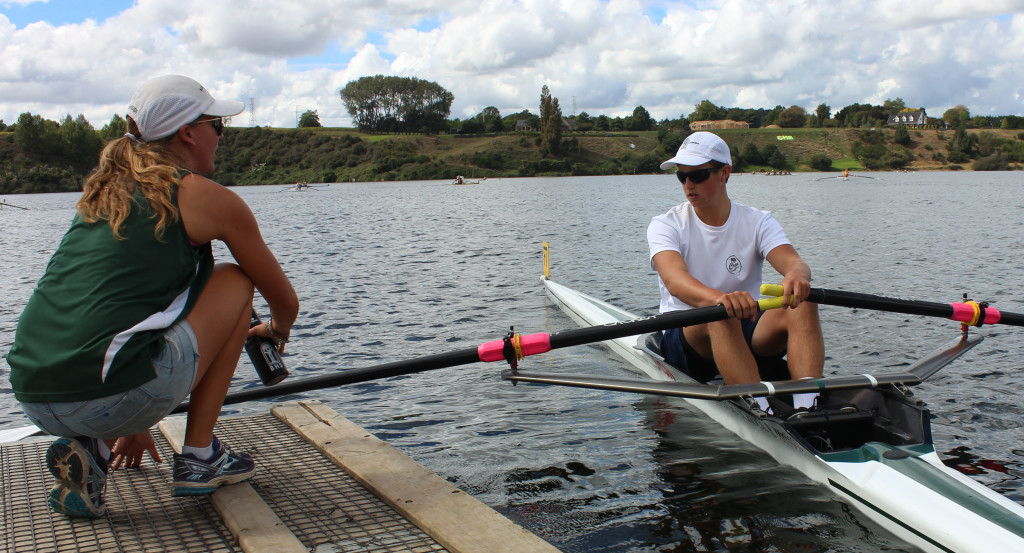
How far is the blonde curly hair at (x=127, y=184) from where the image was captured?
2.64m

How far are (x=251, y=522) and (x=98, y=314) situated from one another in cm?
101

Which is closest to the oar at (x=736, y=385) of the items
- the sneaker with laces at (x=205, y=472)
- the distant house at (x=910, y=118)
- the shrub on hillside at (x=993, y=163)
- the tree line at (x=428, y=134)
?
the sneaker with laces at (x=205, y=472)

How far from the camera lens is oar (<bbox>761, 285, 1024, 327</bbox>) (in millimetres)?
4109

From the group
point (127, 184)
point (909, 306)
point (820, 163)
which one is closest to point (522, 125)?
point (820, 163)

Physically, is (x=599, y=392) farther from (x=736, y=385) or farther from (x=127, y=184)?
(x=127, y=184)

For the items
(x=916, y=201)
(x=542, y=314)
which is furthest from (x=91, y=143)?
(x=542, y=314)

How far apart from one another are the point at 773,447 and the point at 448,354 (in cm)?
214

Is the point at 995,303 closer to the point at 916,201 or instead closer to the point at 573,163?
the point at 916,201

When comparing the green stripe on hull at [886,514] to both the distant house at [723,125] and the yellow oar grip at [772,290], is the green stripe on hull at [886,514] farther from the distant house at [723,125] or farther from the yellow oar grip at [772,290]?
the distant house at [723,125]

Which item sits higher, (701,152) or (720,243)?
(701,152)

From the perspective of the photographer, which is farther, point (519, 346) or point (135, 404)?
point (519, 346)

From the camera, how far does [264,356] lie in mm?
3457

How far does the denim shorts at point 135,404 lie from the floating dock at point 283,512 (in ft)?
1.42

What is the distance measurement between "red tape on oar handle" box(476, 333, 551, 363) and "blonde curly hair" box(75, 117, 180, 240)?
1898mm
